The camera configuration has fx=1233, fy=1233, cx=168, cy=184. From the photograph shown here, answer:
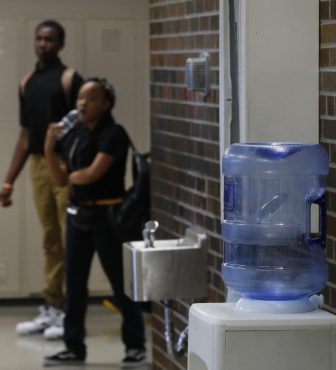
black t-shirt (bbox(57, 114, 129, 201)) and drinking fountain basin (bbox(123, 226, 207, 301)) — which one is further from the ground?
black t-shirt (bbox(57, 114, 129, 201))

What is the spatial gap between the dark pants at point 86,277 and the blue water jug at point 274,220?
148 inches

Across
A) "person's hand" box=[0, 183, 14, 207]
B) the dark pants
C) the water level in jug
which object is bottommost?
the dark pants

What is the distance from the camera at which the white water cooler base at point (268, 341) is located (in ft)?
10.5

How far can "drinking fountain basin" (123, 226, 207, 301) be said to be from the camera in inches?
207

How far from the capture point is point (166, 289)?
5324 mm

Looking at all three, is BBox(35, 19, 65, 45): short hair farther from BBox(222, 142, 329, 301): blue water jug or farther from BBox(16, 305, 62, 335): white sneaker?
BBox(222, 142, 329, 301): blue water jug

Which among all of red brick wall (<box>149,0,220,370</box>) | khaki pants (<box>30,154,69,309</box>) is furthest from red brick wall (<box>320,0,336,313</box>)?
khaki pants (<box>30,154,69,309</box>)

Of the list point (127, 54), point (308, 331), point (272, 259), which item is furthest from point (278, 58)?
point (127, 54)

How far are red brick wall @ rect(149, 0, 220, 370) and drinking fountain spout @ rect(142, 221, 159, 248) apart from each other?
9.7 inches

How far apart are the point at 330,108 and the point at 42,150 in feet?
16.3

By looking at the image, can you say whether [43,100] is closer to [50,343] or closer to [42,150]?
[42,150]

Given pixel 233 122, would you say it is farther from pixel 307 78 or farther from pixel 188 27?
pixel 188 27

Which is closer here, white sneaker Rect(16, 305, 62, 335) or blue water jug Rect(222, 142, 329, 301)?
blue water jug Rect(222, 142, 329, 301)

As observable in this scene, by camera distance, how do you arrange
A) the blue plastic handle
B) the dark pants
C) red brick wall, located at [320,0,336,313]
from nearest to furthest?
the blue plastic handle < red brick wall, located at [320,0,336,313] < the dark pants
